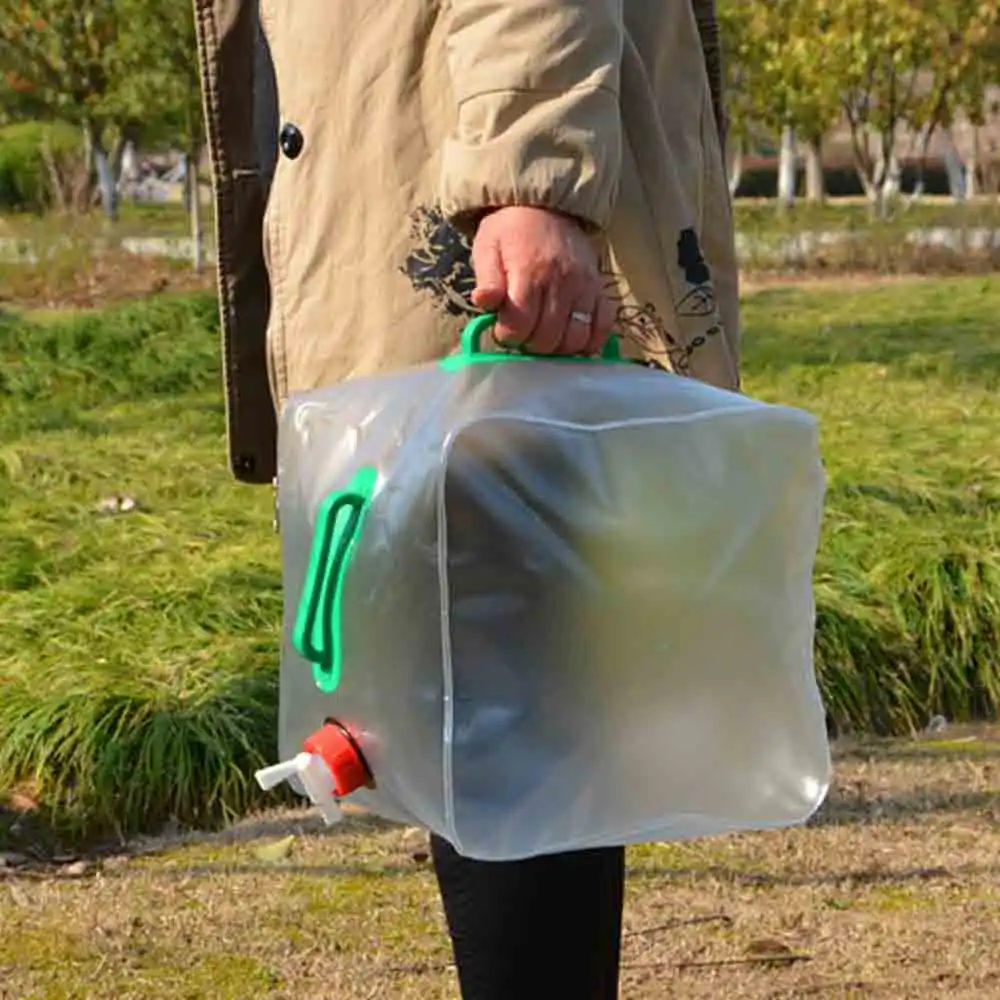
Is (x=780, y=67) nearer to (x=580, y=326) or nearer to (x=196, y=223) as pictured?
(x=196, y=223)

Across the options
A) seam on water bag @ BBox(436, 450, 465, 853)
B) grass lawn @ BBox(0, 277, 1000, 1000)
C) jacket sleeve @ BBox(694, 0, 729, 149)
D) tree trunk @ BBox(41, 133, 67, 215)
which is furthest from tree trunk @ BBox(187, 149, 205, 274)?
seam on water bag @ BBox(436, 450, 465, 853)

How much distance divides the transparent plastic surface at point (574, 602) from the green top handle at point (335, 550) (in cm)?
1

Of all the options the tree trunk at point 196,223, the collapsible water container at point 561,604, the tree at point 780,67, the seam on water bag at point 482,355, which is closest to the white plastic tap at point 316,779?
the collapsible water container at point 561,604

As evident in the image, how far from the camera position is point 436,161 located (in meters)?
1.80

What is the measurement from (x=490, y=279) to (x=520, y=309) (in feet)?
0.12

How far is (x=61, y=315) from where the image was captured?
38.8ft

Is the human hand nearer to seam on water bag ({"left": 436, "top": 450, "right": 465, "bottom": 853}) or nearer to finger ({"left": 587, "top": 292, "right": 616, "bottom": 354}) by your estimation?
finger ({"left": 587, "top": 292, "right": 616, "bottom": 354})

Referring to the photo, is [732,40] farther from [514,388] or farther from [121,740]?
[514,388]

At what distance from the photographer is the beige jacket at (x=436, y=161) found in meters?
1.69

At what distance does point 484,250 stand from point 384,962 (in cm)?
141

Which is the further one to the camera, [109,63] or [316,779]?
[109,63]

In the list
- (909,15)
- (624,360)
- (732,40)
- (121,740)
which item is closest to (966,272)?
(909,15)

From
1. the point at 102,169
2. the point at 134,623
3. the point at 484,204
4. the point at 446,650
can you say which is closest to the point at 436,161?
the point at 484,204

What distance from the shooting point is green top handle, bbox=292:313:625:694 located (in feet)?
5.44
